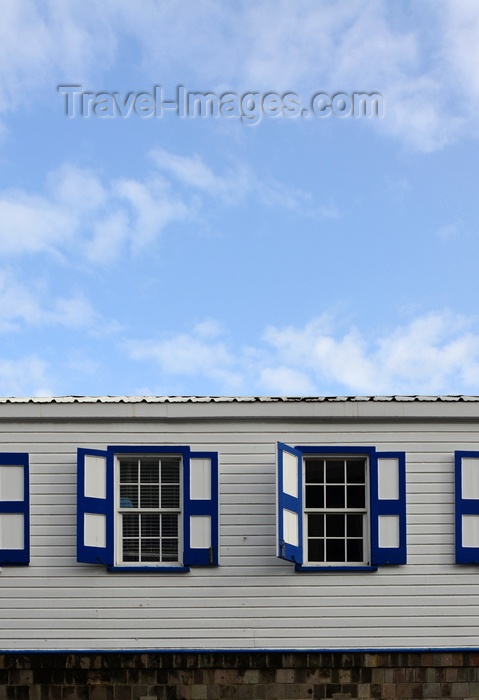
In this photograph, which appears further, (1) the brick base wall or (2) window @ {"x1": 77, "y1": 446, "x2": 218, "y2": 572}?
(2) window @ {"x1": 77, "y1": 446, "x2": 218, "y2": 572}

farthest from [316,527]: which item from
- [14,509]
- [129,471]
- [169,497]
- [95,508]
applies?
[14,509]

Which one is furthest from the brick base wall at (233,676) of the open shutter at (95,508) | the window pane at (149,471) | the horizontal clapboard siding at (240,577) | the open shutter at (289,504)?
the window pane at (149,471)

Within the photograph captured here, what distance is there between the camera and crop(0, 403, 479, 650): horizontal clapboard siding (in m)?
12.8

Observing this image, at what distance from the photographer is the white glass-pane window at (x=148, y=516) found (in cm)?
1307

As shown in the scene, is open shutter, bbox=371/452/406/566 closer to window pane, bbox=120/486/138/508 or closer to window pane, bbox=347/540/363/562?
window pane, bbox=347/540/363/562

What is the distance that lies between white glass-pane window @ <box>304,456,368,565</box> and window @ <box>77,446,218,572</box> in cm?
139

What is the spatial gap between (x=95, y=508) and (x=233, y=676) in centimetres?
296

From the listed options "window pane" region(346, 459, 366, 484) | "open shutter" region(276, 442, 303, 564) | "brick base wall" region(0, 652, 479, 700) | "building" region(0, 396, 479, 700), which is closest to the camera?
"open shutter" region(276, 442, 303, 564)

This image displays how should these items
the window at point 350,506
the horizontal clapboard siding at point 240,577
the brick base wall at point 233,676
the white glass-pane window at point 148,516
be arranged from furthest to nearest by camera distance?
the white glass-pane window at point 148,516
the window at point 350,506
the horizontal clapboard siding at point 240,577
the brick base wall at point 233,676

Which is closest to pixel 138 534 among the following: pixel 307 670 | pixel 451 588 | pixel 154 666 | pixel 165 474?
pixel 165 474

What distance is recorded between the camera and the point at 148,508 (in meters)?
13.1

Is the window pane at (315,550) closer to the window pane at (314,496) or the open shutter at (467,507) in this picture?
the window pane at (314,496)

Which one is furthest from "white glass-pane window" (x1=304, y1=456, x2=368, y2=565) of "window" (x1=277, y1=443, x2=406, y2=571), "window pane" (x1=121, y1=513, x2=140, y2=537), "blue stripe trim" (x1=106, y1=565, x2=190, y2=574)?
"window pane" (x1=121, y1=513, x2=140, y2=537)

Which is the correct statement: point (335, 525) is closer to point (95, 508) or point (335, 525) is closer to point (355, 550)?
point (355, 550)
